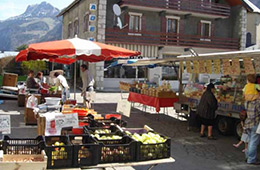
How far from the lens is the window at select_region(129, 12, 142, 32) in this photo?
76.0 ft

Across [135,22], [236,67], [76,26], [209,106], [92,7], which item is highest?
[92,7]

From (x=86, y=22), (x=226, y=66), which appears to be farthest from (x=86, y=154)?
(x=86, y=22)

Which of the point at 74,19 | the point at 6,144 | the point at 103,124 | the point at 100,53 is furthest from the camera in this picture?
the point at 74,19

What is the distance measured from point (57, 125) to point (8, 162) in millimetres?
1439

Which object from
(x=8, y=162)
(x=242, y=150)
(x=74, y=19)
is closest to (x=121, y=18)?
(x=74, y=19)

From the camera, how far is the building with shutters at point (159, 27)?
874 inches

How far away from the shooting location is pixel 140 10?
923 inches

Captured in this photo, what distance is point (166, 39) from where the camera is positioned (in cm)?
2406

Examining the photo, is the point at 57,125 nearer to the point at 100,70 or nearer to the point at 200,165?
the point at 200,165

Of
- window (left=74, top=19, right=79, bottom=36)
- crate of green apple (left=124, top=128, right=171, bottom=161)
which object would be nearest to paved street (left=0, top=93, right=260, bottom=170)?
crate of green apple (left=124, top=128, right=171, bottom=161)

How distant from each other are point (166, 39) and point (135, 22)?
272 centimetres

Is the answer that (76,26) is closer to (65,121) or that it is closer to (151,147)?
(65,121)

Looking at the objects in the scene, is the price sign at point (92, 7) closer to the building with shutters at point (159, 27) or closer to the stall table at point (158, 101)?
the building with shutters at point (159, 27)

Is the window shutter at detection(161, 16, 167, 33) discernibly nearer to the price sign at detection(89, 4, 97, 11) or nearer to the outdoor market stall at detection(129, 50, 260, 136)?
the price sign at detection(89, 4, 97, 11)
